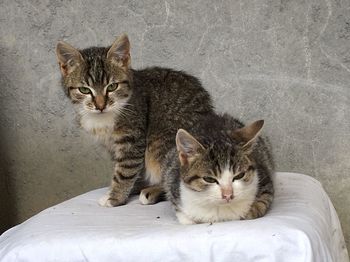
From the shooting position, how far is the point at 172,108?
2498mm

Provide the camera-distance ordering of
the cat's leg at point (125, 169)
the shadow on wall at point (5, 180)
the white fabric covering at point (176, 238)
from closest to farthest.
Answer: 1. the white fabric covering at point (176, 238)
2. the cat's leg at point (125, 169)
3. the shadow on wall at point (5, 180)

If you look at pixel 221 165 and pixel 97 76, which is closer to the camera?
pixel 221 165

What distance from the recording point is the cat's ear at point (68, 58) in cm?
234

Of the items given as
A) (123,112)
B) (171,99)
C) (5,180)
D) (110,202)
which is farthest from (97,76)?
(5,180)

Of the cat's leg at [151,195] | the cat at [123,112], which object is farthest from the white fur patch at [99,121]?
the cat's leg at [151,195]

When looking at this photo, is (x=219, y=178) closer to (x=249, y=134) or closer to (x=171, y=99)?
(x=249, y=134)

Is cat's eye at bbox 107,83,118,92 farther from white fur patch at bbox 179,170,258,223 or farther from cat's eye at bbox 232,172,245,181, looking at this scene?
cat's eye at bbox 232,172,245,181

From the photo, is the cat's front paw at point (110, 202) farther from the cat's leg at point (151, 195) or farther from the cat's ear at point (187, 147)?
the cat's ear at point (187, 147)

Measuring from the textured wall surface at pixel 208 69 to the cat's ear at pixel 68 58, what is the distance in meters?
0.51

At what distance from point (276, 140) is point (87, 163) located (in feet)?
3.83

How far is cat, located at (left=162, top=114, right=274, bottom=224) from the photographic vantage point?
1868 millimetres

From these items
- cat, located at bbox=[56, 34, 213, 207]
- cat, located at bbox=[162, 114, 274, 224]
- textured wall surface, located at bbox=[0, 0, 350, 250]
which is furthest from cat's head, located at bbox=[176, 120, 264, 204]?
textured wall surface, located at bbox=[0, 0, 350, 250]

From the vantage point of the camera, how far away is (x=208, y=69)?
3.03 meters

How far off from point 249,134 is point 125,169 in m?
0.69
